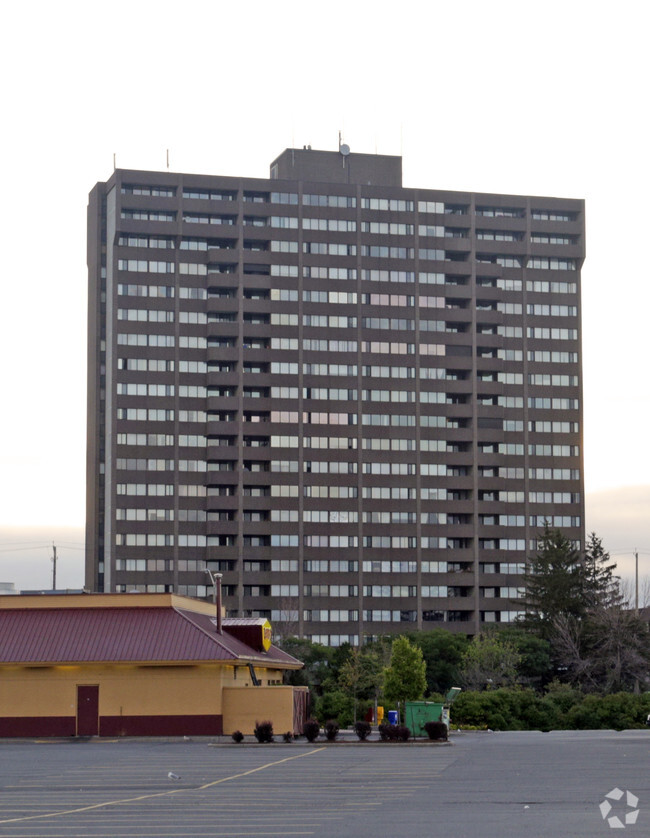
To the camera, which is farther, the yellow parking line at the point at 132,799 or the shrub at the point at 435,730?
the shrub at the point at 435,730

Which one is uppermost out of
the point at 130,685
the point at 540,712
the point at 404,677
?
the point at 404,677

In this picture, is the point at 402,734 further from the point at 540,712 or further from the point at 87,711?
the point at 540,712

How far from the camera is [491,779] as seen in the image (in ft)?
106

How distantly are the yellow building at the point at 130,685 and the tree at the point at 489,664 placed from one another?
42.0m

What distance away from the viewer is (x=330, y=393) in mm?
164875

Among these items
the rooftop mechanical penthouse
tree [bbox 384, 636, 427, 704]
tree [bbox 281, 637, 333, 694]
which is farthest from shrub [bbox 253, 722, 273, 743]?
the rooftop mechanical penthouse

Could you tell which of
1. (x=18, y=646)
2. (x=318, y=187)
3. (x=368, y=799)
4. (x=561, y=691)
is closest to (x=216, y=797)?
(x=368, y=799)

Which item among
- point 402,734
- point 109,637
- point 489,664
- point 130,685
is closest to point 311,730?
point 402,734

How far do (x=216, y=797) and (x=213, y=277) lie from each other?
449ft

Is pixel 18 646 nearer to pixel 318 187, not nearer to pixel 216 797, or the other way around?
pixel 216 797

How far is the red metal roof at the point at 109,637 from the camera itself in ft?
189

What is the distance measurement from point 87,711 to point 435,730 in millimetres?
17446

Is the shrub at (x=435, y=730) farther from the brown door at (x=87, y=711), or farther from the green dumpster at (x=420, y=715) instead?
the brown door at (x=87, y=711)

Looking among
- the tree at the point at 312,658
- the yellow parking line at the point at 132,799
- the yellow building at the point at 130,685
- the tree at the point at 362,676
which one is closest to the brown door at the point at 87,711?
the yellow building at the point at 130,685
